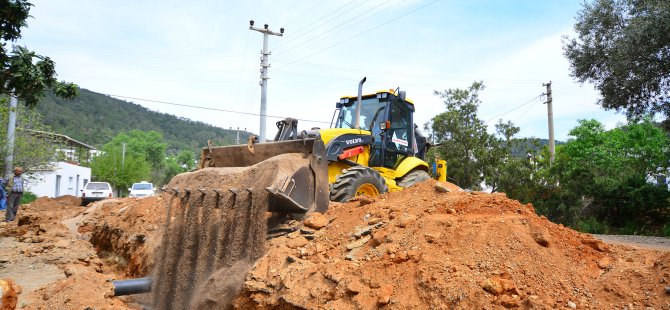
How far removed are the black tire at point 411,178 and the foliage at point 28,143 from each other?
1814cm

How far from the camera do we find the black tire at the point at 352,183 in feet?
23.3

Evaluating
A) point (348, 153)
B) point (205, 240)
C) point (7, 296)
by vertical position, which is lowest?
point (7, 296)

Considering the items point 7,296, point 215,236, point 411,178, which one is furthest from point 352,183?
point 7,296

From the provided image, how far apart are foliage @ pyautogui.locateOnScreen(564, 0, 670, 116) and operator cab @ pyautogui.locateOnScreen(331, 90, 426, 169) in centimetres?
566

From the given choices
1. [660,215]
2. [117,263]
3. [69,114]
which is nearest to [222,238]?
[117,263]

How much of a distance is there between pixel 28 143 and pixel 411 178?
20.8m

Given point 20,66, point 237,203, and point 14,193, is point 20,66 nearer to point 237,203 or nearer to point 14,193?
point 237,203

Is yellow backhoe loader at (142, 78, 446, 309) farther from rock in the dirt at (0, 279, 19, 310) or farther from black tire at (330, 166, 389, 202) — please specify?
rock in the dirt at (0, 279, 19, 310)

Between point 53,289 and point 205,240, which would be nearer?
point 205,240

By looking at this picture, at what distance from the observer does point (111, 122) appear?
354 feet

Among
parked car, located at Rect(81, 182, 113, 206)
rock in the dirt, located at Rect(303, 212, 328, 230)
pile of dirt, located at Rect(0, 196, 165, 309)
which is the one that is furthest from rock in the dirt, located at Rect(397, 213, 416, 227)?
parked car, located at Rect(81, 182, 113, 206)

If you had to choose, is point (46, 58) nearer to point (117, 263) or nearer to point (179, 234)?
point (117, 263)

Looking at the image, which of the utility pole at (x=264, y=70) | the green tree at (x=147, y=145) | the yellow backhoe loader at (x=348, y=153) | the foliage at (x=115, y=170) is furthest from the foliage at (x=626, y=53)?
the green tree at (x=147, y=145)

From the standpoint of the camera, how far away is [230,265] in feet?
18.3
